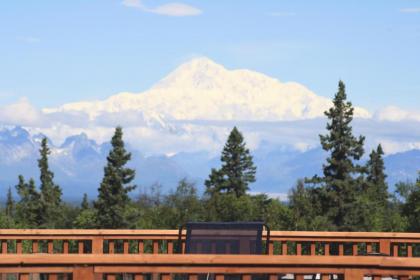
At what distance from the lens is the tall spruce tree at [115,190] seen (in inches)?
3268

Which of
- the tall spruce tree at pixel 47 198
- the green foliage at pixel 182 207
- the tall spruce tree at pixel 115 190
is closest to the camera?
the tall spruce tree at pixel 115 190

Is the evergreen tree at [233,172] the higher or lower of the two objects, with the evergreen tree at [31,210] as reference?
higher

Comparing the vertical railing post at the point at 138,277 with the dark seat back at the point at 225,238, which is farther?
the dark seat back at the point at 225,238

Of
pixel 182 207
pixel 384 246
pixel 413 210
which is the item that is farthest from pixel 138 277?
pixel 182 207

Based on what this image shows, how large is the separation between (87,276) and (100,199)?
78.3 metres

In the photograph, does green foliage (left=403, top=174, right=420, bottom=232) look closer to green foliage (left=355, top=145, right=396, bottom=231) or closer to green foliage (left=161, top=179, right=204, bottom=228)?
green foliage (left=355, top=145, right=396, bottom=231)

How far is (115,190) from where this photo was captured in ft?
279

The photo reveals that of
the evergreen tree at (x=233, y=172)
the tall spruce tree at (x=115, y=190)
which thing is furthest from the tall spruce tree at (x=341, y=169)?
the evergreen tree at (x=233, y=172)

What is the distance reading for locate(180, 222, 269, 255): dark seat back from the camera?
310 inches

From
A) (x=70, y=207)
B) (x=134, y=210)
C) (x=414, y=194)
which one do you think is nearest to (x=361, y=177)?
(x=414, y=194)

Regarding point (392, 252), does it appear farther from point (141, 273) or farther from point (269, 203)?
point (269, 203)

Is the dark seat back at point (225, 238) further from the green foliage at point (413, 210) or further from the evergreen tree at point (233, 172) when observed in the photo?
the evergreen tree at point (233, 172)

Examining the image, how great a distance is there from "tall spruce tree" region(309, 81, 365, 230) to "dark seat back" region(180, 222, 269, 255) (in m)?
65.7

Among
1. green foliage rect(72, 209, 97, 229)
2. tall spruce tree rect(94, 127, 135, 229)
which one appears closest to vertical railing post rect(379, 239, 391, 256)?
tall spruce tree rect(94, 127, 135, 229)
